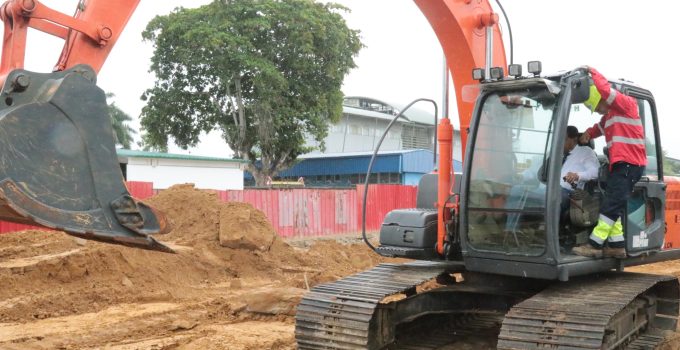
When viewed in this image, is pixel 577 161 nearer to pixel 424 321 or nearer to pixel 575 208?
pixel 575 208

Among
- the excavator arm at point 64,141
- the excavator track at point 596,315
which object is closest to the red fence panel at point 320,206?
the excavator track at point 596,315

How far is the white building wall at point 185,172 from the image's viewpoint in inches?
1073

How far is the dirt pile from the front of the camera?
23.8 feet

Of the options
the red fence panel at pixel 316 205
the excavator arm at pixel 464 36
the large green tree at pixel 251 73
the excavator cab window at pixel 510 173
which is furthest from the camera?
the large green tree at pixel 251 73

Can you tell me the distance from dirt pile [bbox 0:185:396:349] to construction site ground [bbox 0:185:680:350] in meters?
0.01

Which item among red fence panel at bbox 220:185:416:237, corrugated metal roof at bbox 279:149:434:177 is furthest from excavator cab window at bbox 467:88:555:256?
corrugated metal roof at bbox 279:149:434:177

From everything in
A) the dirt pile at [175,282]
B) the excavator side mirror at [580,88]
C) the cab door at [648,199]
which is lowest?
the dirt pile at [175,282]

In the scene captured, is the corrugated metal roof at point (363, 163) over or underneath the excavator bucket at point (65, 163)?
over

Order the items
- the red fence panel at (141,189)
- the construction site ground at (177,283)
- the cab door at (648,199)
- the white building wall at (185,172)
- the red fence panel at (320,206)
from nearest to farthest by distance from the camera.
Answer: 1. the cab door at (648,199)
2. the construction site ground at (177,283)
3. the red fence panel at (141,189)
4. the red fence panel at (320,206)
5. the white building wall at (185,172)

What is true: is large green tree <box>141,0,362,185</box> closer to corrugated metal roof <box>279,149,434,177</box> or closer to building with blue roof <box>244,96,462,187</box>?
building with blue roof <box>244,96,462,187</box>

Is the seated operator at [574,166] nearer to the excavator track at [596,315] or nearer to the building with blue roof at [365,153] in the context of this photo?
the excavator track at [596,315]

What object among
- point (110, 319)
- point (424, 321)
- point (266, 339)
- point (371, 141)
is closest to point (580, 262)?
point (424, 321)

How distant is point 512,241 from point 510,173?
0.50m

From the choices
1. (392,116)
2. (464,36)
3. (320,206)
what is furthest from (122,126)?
(464,36)
